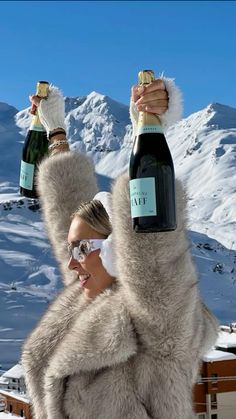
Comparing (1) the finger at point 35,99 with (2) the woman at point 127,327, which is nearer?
(2) the woman at point 127,327

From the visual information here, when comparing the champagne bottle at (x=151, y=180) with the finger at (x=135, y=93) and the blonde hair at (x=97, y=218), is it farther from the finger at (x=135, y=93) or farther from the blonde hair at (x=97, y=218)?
the blonde hair at (x=97, y=218)

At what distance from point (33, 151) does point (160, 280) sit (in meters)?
1.34

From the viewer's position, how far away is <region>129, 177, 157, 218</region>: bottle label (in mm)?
1889

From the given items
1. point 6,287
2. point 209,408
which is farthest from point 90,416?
point 6,287

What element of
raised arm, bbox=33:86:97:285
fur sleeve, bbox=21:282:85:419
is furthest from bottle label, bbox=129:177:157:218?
raised arm, bbox=33:86:97:285

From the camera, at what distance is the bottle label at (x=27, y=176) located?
2.95m

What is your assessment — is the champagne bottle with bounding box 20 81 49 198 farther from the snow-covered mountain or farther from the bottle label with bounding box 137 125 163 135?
the bottle label with bounding box 137 125 163 135

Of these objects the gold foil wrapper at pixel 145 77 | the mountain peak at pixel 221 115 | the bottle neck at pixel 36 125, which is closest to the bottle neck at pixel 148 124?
the gold foil wrapper at pixel 145 77

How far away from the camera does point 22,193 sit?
3.03m

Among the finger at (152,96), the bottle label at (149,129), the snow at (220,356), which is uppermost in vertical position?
the finger at (152,96)

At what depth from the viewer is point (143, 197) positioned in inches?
74.7

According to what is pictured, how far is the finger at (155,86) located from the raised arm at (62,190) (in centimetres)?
83

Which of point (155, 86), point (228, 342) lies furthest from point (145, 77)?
point (228, 342)

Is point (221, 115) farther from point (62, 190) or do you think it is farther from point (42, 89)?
point (62, 190)
